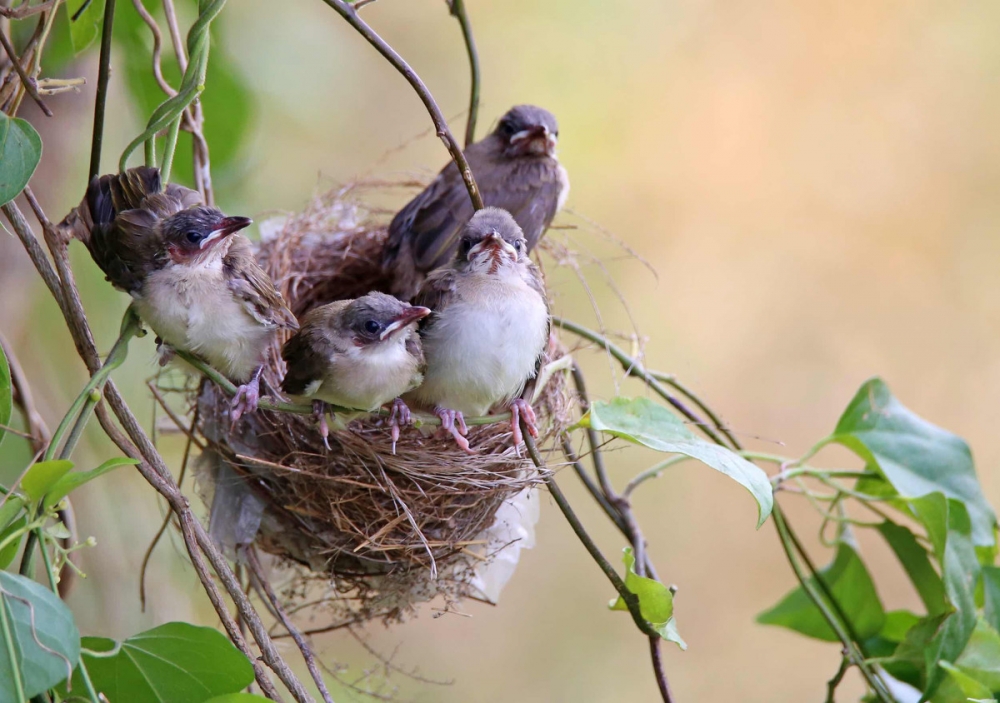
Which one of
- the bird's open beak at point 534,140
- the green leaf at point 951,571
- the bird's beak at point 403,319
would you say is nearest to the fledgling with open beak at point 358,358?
the bird's beak at point 403,319

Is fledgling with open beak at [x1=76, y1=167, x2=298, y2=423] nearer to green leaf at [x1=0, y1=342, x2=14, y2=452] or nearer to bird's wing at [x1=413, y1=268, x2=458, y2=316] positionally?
green leaf at [x1=0, y1=342, x2=14, y2=452]

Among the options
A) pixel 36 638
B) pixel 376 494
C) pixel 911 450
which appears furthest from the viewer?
pixel 911 450

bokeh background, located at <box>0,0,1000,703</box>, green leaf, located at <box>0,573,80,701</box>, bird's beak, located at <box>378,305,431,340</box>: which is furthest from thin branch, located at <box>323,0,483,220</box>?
bokeh background, located at <box>0,0,1000,703</box>

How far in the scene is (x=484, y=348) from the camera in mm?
1643

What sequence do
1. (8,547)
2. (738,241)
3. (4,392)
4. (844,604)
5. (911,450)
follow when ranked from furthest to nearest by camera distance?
(738,241) → (844,604) → (911,450) → (4,392) → (8,547)

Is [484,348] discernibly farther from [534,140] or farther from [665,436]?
[534,140]

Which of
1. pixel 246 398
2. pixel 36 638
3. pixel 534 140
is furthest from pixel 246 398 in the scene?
pixel 534 140

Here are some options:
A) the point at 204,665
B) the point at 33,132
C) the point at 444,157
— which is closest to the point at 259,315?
the point at 33,132

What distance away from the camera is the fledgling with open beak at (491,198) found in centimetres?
214

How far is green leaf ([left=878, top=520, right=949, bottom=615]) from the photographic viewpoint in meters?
1.86

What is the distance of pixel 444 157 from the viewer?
3469mm

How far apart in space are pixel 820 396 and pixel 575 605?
4.20 ft

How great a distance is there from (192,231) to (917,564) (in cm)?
154

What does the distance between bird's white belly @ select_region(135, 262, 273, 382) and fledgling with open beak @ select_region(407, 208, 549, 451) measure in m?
0.32
